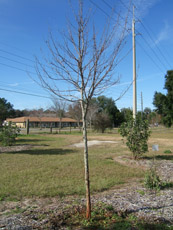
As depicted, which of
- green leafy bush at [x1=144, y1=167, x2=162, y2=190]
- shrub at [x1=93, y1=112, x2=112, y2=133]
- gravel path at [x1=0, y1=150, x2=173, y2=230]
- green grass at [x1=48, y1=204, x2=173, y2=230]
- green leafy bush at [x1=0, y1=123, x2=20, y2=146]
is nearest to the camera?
green grass at [x1=48, y1=204, x2=173, y2=230]

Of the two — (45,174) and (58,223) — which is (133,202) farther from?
Answer: (45,174)

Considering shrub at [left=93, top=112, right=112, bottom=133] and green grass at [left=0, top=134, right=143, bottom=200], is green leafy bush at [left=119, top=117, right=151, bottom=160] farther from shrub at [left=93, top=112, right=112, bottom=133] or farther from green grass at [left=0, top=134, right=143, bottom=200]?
shrub at [left=93, top=112, right=112, bottom=133]

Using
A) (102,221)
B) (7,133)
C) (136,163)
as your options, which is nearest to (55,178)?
(102,221)

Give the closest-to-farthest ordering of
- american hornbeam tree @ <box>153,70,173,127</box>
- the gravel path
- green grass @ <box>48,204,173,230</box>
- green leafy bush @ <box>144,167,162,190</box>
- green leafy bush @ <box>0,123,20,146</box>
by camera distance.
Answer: green grass @ <box>48,204,173,230</box>
the gravel path
green leafy bush @ <box>144,167,162,190</box>
green leafy bush @ <box>0,123,20,146</box>
american hornbeam tree @ <box>153,70,173,127</box>

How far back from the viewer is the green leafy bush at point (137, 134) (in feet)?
27.7

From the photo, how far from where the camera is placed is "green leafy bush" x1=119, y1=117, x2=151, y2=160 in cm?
844

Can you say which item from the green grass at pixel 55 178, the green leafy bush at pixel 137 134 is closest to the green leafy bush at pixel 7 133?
the green grass at pixel 55 178

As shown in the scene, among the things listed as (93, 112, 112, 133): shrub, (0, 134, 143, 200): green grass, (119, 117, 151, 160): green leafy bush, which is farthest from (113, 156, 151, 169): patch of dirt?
(93, 112, 112, 133): shrub

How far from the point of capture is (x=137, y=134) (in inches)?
332

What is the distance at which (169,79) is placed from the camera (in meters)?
29.4

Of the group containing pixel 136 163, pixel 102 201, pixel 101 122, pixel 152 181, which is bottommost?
pixel 136 163

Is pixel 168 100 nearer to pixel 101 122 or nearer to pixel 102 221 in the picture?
pixel 101 122

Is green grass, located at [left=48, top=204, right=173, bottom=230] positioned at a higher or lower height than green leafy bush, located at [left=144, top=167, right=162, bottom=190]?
lower

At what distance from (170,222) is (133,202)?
912mm
